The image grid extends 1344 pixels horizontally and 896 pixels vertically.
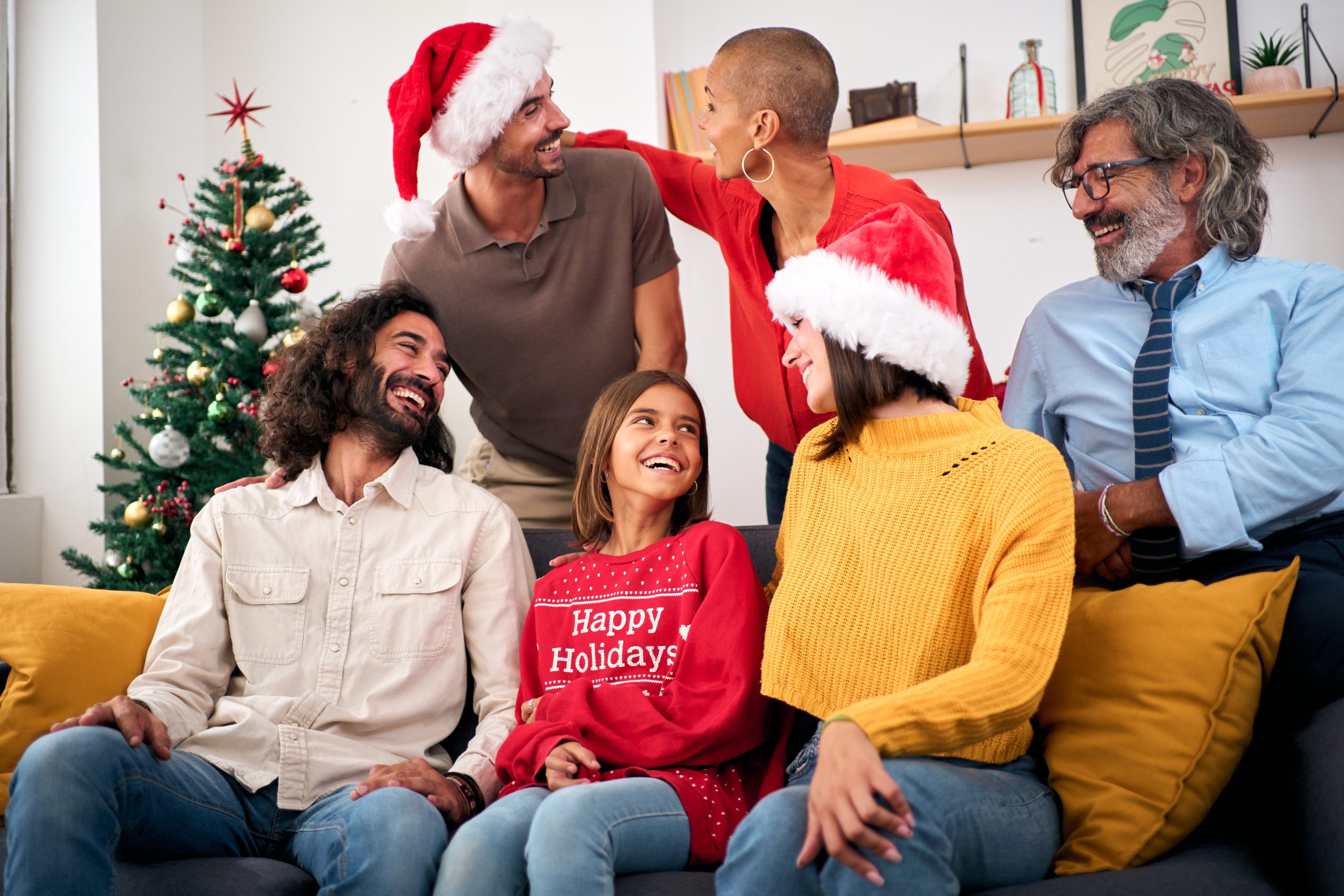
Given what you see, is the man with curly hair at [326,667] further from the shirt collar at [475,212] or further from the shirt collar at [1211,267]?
the shirt collar at [1211,267]

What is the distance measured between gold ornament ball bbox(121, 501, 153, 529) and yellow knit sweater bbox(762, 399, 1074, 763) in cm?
233

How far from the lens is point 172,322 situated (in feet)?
10.8

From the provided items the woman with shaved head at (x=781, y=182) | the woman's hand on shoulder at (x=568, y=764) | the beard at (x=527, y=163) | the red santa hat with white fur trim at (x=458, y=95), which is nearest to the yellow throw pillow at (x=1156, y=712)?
the woman's hand on shoulder at (x=568, y=764)

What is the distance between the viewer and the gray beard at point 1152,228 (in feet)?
6.39

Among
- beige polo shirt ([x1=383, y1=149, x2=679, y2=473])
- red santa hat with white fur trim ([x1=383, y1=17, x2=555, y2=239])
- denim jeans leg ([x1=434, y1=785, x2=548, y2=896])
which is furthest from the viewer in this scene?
beige polo shirt ([x1=383, y1=149, x2=679, y2=473])

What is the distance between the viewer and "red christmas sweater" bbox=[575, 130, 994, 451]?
Result: 2.21 m

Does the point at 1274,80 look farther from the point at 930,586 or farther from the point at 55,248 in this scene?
the point at 55,248

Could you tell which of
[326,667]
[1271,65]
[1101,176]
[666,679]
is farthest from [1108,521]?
[1271,65]

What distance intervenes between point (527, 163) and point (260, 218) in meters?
1.28

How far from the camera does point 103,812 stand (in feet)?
4.68

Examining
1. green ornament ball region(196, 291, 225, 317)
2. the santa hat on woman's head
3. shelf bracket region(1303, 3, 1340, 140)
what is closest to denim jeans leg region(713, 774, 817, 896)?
the santa hat on woman's head

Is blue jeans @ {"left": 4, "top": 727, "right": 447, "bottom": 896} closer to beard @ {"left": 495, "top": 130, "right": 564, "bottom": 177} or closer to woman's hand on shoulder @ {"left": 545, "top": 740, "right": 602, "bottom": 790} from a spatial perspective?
woman's hand on shoulder @ {"left": 545, "top": 740, "right": 602, "bottom": 790}

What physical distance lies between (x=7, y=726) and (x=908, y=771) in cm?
151

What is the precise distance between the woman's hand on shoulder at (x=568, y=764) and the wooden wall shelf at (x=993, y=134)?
2.54m
